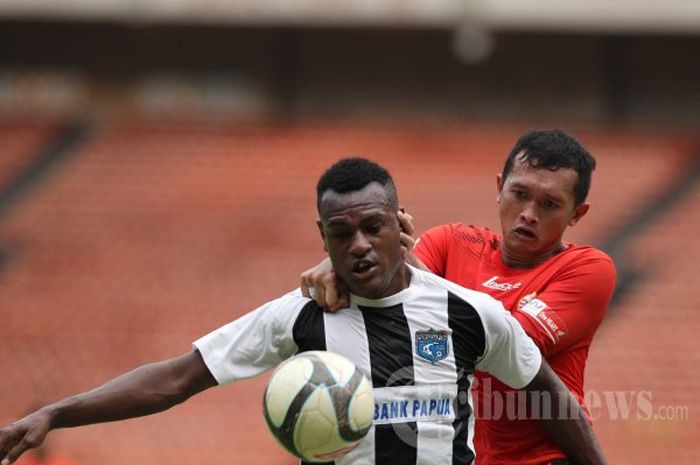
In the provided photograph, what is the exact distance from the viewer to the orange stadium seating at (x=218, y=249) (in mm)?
12031

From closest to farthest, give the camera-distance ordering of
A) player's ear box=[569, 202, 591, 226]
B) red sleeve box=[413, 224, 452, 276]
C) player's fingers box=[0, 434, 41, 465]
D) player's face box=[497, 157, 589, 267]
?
player's fingers box=[0, 434, 41, 465]
player's face box=[497, 157, 589, 267]
player's ear box=[569, 202, 591, 226]
red sleeve box=[413, 224, 452, 276]

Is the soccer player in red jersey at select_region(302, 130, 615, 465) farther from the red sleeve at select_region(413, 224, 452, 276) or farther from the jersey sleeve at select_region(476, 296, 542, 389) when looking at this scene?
the jersey sleeve at select_region(476, 296, 542, 389)

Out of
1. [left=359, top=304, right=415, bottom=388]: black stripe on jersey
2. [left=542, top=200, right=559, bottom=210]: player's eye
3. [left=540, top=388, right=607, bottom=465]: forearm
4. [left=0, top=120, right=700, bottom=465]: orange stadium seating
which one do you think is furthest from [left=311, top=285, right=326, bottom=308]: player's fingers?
[left=0, top=120, right=700, bottom=465]: orange stadium seating

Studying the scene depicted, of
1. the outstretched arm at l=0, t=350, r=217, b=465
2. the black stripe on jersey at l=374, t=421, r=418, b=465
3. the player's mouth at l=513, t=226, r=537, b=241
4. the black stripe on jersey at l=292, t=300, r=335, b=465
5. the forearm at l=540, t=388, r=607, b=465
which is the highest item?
the player's mouth at l=513, t=226, r=537, b=241

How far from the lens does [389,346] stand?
3.92m

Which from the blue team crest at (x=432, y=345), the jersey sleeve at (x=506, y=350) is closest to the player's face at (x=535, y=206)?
the jersey sleeve at (x=506, y=350)

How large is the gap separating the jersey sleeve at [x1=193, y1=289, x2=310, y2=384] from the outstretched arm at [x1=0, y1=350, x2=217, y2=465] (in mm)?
43

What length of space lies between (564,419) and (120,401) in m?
1.55

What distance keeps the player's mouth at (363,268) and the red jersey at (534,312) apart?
2.52ft

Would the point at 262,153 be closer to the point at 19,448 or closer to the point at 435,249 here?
the point at 435,249

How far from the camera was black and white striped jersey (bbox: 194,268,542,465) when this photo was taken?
12.6ft

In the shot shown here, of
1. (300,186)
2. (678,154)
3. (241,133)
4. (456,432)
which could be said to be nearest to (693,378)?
(678,154)

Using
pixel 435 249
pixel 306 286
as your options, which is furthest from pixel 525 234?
pixel 306 286

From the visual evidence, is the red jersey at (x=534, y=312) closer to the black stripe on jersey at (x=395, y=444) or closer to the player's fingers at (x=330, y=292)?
the black stripe on jersey at (x=395, y=444)
